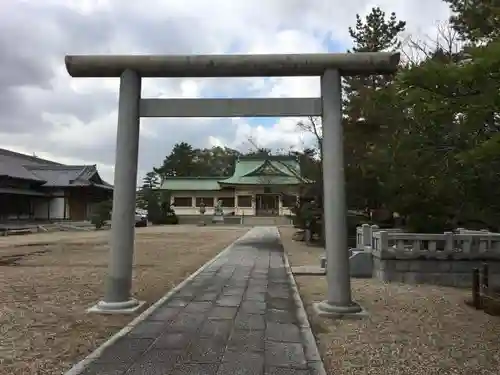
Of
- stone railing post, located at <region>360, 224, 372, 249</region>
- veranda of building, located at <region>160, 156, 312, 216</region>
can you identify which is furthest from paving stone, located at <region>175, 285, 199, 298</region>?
veranda of building, located at <region>160, 156, 312, 216</region>

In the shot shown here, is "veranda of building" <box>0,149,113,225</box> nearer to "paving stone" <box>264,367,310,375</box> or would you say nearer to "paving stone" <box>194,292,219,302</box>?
"paving stone" <box>194,292,219,302</box>

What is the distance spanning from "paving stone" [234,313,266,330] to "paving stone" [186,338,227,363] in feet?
2.38

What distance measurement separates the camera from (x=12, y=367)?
4340 mm

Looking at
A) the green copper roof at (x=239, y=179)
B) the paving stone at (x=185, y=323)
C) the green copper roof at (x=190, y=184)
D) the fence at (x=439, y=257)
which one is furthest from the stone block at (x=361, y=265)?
the green copper roof at (x=190, y=184)

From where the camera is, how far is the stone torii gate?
6.68 metres

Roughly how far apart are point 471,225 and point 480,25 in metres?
9.00

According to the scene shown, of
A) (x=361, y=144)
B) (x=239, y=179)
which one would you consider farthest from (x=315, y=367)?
(x=239, y=179)

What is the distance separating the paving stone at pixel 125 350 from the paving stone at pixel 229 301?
2262mm

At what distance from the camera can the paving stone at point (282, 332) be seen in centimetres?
525

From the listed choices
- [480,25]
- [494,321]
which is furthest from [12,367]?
[480,25]

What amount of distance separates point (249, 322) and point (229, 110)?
3.17 metres

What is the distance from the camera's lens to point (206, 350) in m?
4.73

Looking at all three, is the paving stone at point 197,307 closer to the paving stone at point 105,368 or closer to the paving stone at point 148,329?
the paving stone at point 148,329

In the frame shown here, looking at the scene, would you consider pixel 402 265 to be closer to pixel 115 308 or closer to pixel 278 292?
pixel 278 292
